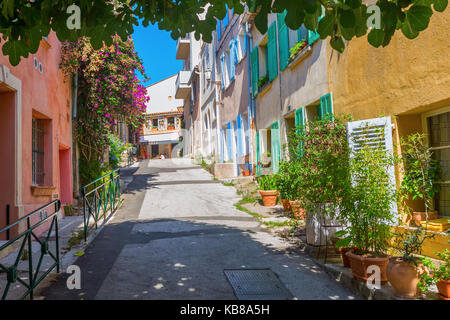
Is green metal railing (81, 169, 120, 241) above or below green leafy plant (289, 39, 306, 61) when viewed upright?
below

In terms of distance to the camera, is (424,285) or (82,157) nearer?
(424,285)

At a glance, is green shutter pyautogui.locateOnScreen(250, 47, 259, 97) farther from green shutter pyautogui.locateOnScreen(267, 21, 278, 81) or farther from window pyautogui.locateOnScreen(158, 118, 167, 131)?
window pyautogui.locateOnScreen(158, 118, 167, 131)

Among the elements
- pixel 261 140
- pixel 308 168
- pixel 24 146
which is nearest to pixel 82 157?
pixel 24 146

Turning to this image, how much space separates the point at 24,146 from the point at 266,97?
7.36 m

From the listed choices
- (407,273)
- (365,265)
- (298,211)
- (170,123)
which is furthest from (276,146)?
(170,123)

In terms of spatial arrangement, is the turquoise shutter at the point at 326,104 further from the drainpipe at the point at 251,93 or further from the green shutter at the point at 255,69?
the drainpipe at the point at 251,93

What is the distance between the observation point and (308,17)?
290 centimetres

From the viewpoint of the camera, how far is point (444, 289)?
378 cm

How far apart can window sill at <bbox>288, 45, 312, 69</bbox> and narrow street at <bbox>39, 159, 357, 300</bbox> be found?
383 cm

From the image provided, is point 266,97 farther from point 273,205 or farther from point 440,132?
point 440,132

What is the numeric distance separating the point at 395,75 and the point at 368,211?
246 cm

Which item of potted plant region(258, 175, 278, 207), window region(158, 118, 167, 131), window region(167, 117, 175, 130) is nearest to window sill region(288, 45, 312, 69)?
potted plant region(258, 175, 278, 207)

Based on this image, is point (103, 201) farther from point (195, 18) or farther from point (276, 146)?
point (195, 18)

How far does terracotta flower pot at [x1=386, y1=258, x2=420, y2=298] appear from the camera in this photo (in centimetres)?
391
